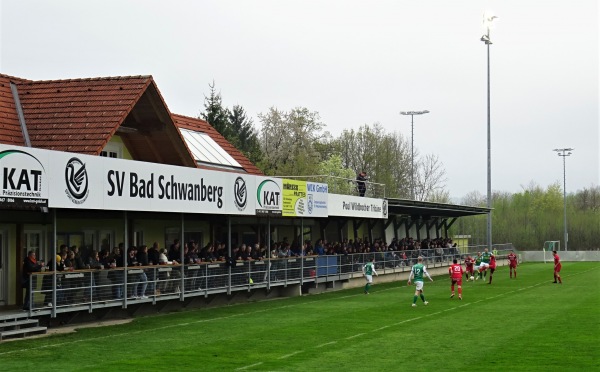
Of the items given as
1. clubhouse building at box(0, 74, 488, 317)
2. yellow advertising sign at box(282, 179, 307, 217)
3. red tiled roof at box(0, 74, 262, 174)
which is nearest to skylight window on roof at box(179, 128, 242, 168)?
clubhouse building at box(0, 74, 488, 317)

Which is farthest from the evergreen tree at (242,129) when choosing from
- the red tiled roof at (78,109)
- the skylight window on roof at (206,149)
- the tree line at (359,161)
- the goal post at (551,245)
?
the red tiled roof at (78,109)

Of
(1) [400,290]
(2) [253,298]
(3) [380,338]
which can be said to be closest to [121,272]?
(3) [380,338]

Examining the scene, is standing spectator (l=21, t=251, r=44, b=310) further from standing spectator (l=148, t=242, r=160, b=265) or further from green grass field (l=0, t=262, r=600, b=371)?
standing spectator (l=148, t=242, r=160, b=265)

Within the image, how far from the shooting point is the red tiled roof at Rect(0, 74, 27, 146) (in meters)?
29.8

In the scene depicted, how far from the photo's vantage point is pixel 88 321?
1022 inches

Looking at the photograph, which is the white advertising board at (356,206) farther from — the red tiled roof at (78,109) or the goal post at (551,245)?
the goal post at (551,245)

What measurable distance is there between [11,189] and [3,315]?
10.3 feet

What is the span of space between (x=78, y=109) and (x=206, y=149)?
1250 centimetres

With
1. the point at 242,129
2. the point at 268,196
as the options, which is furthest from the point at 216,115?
the point at 268,196

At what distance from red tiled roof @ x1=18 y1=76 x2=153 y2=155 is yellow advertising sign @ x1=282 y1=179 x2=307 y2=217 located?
7865 millimetres

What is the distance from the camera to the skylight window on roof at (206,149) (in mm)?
41375

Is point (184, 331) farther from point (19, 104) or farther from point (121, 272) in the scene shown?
point (19, 104)

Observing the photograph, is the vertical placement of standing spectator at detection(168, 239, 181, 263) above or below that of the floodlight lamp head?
below

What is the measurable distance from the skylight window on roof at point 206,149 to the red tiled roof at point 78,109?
8976mm
